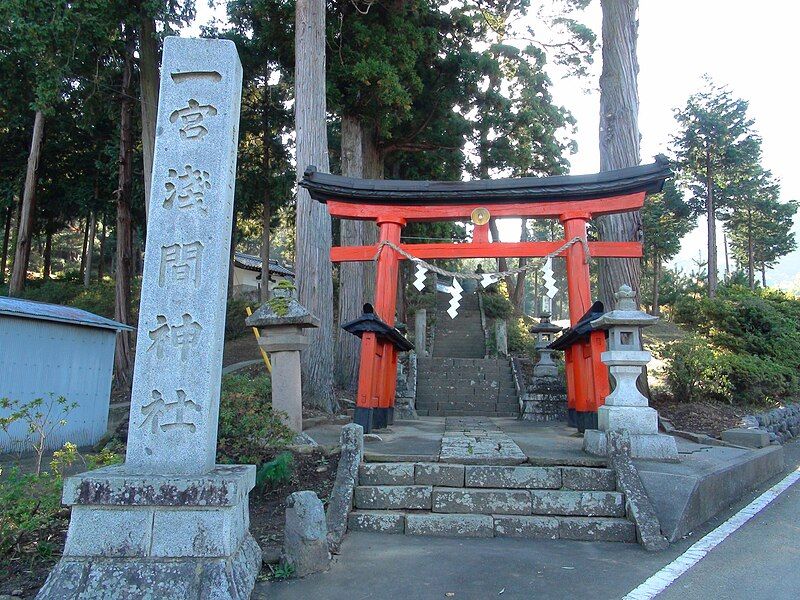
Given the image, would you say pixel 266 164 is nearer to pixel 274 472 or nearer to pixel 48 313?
pixel 48 313

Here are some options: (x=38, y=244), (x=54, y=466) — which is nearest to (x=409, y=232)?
(x=54, y=466)

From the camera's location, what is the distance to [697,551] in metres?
4.79

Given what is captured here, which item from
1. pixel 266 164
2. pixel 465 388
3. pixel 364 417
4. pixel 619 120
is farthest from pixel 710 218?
pixel 364 417

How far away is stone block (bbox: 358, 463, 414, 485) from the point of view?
18.7 ft

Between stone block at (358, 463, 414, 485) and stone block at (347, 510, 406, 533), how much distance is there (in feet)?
1.58

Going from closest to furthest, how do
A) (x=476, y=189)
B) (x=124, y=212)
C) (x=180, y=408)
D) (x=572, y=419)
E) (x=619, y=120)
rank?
(x=180, y=408), (x=572, y=419), (x=476, y=189), (x=619, y=120), (x=124, y=212)

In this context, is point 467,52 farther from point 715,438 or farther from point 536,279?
point 536,279

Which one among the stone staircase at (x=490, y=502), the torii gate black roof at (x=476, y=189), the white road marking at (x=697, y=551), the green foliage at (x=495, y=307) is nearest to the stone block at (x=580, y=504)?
the stone staircase at (x=490, y=502)

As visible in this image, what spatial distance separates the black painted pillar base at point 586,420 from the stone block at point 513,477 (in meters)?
2.96

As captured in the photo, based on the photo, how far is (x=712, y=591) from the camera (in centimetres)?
398

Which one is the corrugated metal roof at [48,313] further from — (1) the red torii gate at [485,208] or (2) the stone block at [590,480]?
(2) the stone block at [590,480]

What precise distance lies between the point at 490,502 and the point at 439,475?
0.58 metres

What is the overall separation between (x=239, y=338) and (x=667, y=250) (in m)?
20.8

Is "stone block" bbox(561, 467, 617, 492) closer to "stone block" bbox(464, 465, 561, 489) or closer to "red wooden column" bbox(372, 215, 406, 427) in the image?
"stone block" bbox(464, 465, 561, 489)
